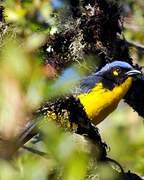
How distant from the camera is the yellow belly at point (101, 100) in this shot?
5.19m

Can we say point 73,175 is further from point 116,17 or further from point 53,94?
point 116,17

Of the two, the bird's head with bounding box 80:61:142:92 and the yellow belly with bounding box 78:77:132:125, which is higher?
the bird's head with bounding box 80:61:142:92

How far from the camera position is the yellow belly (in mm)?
5191

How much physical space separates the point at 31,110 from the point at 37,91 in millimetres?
52

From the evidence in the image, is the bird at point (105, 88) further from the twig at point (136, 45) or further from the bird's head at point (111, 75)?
the twig at point (136, 45)

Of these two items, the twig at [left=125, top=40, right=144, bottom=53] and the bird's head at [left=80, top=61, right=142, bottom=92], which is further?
the twig at [left=125, top=40, right=144, bottom=53]

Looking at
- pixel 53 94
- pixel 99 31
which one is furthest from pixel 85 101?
pixel 53 94

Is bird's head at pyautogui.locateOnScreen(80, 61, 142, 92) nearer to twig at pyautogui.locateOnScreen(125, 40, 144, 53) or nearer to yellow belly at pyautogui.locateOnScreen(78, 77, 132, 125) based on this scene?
yellow belly at pyautogui.locateOnScreen(78, 77, 132, 125)

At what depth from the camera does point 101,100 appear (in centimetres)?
→ 541

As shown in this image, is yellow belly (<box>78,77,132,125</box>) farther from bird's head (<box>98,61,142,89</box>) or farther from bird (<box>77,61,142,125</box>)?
bird's head (<box>98,61,142,89</box>)

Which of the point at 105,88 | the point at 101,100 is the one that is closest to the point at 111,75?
the point at 105,88

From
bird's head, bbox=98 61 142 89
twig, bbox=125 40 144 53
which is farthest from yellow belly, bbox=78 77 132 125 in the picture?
twig, bbox=125 40 144 53

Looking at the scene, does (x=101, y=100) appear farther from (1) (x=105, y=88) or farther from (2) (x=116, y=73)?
(2) (x=116, y=73)

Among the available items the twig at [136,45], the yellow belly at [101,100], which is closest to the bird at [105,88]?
the yellow belly at [101,100]
